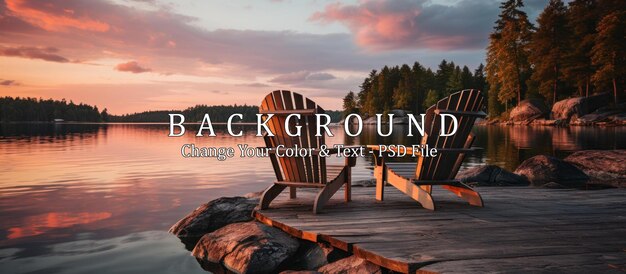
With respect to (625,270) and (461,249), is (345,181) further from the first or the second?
(625,270)

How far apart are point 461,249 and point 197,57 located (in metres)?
30.9

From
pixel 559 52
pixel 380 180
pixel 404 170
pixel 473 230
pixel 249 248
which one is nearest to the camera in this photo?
pixel 473 230

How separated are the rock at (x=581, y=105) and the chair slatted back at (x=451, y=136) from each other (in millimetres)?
43495

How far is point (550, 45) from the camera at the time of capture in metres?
48.2

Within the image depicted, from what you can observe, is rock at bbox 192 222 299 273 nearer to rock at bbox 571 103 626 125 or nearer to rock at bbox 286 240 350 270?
rock at bbox 286 240 350 270

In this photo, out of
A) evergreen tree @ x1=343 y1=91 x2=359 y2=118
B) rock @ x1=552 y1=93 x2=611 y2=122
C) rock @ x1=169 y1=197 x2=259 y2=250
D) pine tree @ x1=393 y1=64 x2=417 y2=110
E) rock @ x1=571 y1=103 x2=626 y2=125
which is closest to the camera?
rock @ x1=169 y1=197 x2=259 y2=250

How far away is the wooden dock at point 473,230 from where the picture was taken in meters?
3.66

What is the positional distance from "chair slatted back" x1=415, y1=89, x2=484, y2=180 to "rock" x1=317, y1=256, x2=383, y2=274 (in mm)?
2001

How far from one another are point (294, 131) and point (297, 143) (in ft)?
0.54

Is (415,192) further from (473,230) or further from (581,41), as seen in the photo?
(581,41)

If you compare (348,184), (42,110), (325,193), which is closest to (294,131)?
(325,193)

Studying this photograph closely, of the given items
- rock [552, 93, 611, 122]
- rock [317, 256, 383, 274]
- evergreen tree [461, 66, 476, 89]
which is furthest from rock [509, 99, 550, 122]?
rock [317, 256, 383, 274]

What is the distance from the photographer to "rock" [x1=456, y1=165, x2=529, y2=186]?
31.9ft

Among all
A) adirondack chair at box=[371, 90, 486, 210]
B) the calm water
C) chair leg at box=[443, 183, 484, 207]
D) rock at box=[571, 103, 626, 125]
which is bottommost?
A: the calm water
